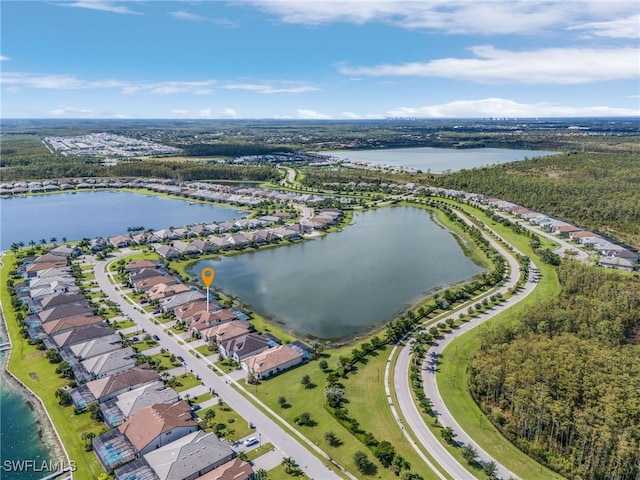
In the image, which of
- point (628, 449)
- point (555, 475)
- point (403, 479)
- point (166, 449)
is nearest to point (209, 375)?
point (166, 449)

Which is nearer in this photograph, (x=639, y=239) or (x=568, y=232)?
(x=639, y=239)

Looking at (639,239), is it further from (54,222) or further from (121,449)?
(54,222)

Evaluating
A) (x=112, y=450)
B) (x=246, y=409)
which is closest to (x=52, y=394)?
(x=112, y=450)

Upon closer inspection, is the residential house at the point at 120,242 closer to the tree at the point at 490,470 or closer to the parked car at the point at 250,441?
the parked car at the point at 250,441

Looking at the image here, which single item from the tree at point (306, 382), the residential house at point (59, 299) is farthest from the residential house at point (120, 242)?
the tree at point (306, 382)

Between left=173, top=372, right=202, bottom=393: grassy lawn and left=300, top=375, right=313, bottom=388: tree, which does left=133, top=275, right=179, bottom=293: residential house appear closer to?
left=173, top=372, right=202, bottom=393: grassy lawn

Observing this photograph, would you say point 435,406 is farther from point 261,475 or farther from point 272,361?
point 261,475

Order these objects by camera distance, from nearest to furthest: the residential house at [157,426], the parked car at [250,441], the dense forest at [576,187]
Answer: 1. the residential house at [157,426]
2. the parked car at [250,441]
3. the dense forest at [576,187]
